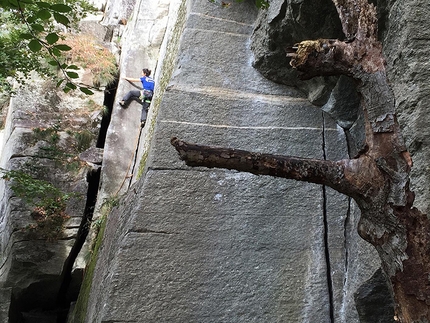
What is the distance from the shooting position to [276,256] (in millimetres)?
2988

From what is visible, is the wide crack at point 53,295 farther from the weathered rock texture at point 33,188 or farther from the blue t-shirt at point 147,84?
the blue t-shirt at point 147,84

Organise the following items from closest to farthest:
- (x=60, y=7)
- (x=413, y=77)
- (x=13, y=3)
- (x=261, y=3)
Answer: (x=60, y=7) → (x=13, y=3) → (x=413, y=77) → (x=261, y=3)

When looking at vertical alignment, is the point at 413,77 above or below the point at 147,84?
below

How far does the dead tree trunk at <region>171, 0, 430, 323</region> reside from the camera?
1.47 meters

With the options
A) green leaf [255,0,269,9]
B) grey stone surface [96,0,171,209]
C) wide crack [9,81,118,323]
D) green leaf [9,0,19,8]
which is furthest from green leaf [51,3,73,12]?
wide crack [9,81,118,323]

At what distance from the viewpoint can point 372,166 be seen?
1.60 meters

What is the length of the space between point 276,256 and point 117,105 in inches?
217

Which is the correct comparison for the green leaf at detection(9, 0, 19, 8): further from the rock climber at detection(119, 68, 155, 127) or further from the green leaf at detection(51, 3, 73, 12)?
the rock climber at detection(119, 68, 155, 127)

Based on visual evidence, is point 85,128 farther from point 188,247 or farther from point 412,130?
point 412,130

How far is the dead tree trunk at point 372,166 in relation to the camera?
1470 mm

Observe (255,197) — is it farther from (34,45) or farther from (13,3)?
(13,3)

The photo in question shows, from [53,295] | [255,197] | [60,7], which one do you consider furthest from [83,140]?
[60,7]

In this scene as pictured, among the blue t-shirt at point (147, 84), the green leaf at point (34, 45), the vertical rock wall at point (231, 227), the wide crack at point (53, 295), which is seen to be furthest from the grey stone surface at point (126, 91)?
the green leaf at point (34, 45)

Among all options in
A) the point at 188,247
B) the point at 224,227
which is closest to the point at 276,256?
the point at 224,227
